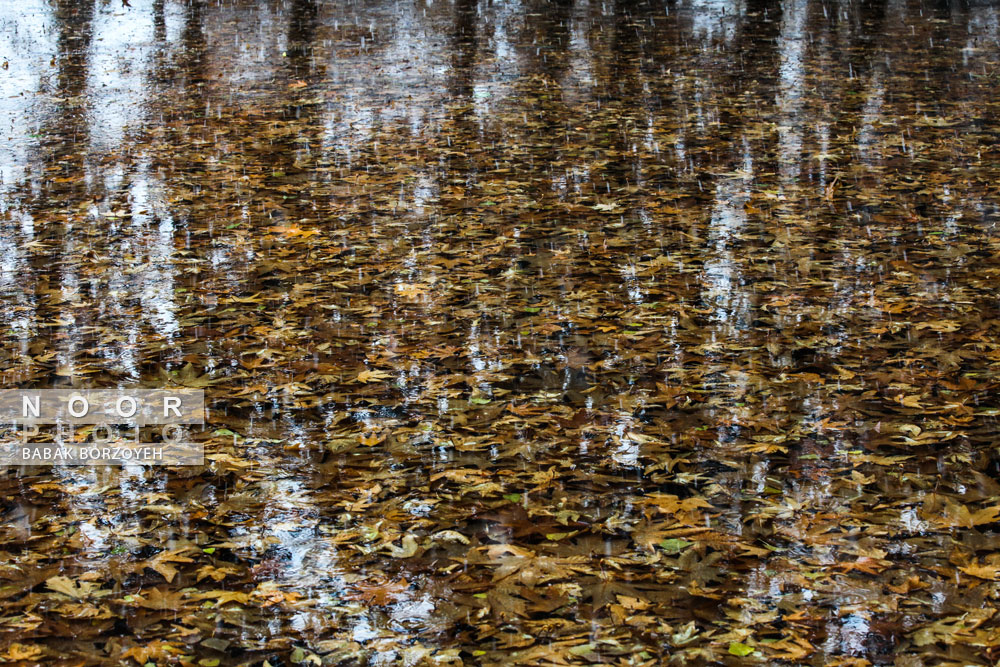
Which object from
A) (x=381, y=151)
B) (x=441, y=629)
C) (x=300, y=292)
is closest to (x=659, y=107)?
(x=381, y=151)

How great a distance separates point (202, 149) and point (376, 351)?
4799 millimetres

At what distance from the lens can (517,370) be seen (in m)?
4.97

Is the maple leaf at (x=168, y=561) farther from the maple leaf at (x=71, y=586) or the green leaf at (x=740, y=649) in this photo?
the green leaf at (x=740, y=649)

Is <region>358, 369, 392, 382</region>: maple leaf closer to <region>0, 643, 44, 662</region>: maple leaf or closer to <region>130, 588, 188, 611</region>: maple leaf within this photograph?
<region>130, 588, 188, 611</region>: maple leaf

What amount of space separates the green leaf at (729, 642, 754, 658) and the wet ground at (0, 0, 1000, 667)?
0.02 m

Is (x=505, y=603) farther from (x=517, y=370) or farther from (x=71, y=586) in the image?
(x=517, y=370)

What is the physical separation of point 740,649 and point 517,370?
2.18 meters

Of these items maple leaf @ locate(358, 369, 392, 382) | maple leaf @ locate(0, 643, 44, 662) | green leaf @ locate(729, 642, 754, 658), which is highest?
maple leaf @ locate(358, 369, 392, 382)

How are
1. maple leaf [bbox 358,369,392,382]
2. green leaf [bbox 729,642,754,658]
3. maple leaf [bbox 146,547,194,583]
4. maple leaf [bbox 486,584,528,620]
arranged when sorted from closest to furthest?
green leaf [bbox 729,642,754,658]
maple leaf [bbox 486,584,528,620]
maple leaf [bbox 146,547,194,583]
maple leaf [bbox 358,369,392,382]

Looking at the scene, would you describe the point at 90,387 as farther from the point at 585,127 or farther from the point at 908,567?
the point at 585,127

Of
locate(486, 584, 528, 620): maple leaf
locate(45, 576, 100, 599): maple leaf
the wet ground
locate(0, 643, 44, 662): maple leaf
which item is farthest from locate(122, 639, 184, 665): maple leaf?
locate(486, 584, 528, 620): maple leaf

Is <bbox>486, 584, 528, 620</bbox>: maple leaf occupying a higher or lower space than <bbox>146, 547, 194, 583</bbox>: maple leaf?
lower

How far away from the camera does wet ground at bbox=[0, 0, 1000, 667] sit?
3295mm

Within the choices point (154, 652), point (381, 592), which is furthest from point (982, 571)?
point (154, 652)
